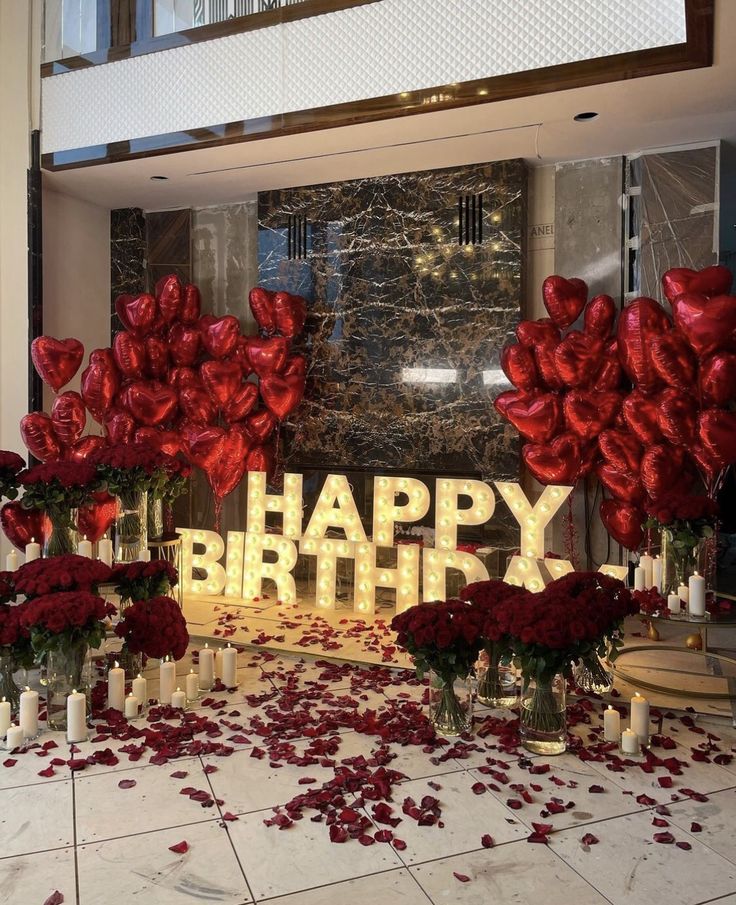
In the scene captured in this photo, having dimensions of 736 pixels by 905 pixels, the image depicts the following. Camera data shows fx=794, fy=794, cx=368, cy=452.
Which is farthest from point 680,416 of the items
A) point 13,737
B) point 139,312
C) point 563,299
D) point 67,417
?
point 67,417

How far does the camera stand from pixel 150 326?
16.6 ft

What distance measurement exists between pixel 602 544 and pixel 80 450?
3.13 metres

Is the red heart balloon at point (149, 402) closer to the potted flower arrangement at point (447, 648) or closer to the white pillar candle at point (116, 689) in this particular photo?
the white pillar candle at point (116, 689)

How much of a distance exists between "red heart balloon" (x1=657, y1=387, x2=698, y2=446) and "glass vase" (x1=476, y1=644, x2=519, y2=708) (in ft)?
5.12

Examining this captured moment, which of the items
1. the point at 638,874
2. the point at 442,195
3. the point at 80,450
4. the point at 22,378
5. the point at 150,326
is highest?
the point at 442,195

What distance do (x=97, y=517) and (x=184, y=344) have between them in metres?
1.20

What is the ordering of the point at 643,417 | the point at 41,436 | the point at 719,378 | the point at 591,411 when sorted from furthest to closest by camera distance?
the point at 41,436, the point at 591,411, the point at 643,417, the point at 719,378

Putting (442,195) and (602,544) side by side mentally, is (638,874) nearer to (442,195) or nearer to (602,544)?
(602,544)

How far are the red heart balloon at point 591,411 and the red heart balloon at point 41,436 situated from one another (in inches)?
117

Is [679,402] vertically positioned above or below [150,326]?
below

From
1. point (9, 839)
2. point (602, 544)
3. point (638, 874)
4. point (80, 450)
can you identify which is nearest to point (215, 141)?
point (80, 450)

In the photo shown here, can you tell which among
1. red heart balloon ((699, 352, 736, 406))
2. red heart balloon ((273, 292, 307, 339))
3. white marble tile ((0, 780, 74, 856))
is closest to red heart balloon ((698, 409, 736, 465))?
red heart balloon ((699, 352, 736, 406))

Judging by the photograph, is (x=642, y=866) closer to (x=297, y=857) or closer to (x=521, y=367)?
(x=297, y=857)

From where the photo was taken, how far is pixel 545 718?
2.59 m
